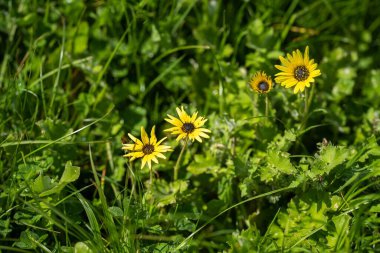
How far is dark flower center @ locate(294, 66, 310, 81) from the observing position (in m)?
2.21

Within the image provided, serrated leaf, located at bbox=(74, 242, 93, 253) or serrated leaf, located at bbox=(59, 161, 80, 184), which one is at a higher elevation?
serrated leaf, located at bbox=(59, 161, 80, 184)

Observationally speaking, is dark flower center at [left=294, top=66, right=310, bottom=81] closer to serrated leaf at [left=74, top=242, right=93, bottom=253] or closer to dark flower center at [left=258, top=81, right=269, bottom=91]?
dark flower center at [left=258, top=81, right=269, bottom=91]

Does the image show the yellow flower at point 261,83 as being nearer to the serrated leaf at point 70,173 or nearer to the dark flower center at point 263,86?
the dark flower center at point 263,86

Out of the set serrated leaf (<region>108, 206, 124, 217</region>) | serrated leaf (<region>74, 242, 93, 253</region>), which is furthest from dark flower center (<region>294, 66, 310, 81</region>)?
serrated leaf (<region>74, 242, 93, 253</region>)

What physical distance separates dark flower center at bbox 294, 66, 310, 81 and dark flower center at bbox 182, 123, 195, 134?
49 cm

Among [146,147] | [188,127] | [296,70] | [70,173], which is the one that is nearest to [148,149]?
[146,147]

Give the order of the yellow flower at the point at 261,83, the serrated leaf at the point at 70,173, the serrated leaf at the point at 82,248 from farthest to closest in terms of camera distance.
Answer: the yellow flower at the point at 261,83 → the serrated leaf at the point at 70,173 → the serrated leaf at the point at 82,248

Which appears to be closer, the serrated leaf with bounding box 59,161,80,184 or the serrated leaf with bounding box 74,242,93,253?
the serrated leaf with bounding box 74,242,93,253

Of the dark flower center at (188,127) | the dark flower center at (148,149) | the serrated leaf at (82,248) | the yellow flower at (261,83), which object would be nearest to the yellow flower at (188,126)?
the dark flower center at (188,127)

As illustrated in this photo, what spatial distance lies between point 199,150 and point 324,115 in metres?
0.70

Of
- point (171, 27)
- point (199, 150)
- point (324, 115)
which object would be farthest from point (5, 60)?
point (324, 115)

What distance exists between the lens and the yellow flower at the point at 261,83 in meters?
2.31

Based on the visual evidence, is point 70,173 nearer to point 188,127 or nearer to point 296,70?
point 188,127

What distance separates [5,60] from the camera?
2.88 metres
